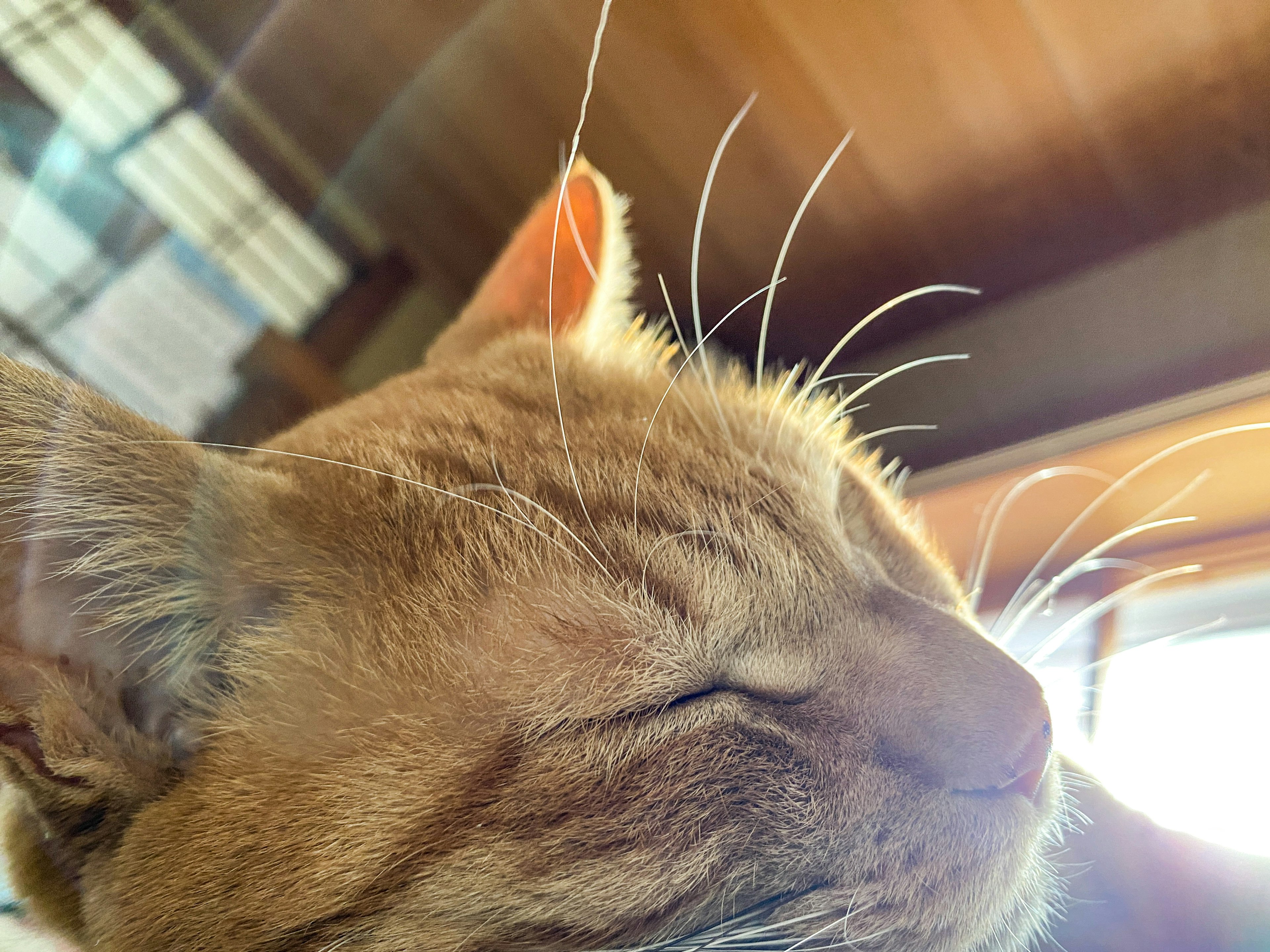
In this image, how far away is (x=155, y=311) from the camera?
1.23 meters

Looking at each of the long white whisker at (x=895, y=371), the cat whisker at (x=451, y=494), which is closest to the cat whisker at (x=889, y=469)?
the long white whisker at (x=895, y=371)

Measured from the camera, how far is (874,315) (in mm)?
1265

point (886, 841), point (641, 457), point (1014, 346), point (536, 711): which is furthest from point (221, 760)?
point (1014, 346)

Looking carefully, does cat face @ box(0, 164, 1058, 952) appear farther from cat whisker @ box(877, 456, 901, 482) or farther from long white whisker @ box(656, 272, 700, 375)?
cat whisker @ box(877, 456, 901, 482)

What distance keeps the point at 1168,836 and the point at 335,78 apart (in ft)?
6.15

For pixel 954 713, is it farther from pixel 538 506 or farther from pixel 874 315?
pixel 874 315

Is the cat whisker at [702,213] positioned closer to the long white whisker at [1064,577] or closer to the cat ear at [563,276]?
the cat ear at [563,276]

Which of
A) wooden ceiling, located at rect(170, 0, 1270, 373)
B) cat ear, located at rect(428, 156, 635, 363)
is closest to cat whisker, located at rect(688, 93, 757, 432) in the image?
wooden ceiling, located at rect(170, 0, 1270, 373)

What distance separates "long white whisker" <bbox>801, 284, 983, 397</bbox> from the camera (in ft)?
3.90

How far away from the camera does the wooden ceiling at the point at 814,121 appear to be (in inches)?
34.1

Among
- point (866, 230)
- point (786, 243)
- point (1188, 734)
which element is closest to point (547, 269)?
point (786, 243)

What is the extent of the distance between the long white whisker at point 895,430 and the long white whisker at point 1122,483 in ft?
0.99

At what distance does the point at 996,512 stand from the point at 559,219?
3.43ft

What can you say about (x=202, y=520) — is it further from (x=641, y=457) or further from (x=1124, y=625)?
(x=1124, y=625)
